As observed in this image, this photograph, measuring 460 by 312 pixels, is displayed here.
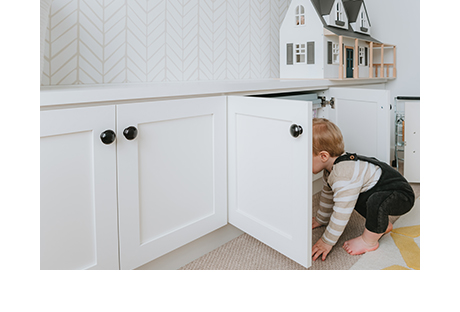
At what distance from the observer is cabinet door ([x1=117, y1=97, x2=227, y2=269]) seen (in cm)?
83

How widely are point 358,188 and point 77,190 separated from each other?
809mm

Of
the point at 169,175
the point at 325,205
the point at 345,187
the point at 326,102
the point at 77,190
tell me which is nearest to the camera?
the point at 77,190

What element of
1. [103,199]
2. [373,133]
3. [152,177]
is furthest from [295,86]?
[103,199]

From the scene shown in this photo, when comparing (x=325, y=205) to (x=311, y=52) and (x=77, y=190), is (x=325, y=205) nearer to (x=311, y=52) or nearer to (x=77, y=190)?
(x=311, y=52)

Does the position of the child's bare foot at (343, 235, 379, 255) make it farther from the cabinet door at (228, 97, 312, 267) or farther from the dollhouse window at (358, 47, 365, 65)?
the dollhouse window at (358, 47, 365, 65)

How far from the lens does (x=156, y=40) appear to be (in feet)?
4.29

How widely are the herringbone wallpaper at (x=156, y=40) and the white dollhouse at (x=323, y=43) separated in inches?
7.3

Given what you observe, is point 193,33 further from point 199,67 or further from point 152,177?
point 152,177

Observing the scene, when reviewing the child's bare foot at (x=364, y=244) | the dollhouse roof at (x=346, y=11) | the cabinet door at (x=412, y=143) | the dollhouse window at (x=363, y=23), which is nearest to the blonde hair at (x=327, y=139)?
the child's bare foot at (x=364, y=244)

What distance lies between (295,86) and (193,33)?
20.4 inches

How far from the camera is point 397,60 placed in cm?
222

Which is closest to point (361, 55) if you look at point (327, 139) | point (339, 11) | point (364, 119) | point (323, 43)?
point (339, 11)

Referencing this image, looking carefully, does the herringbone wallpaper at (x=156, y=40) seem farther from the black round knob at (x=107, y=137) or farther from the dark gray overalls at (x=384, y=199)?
the dark gray overalls at (x=384, y=199)

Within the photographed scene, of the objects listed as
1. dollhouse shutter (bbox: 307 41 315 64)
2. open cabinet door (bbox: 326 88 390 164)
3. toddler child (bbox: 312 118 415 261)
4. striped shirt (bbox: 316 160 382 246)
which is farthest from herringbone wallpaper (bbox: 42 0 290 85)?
striped shirt (bbox: 316 160 382 246)
